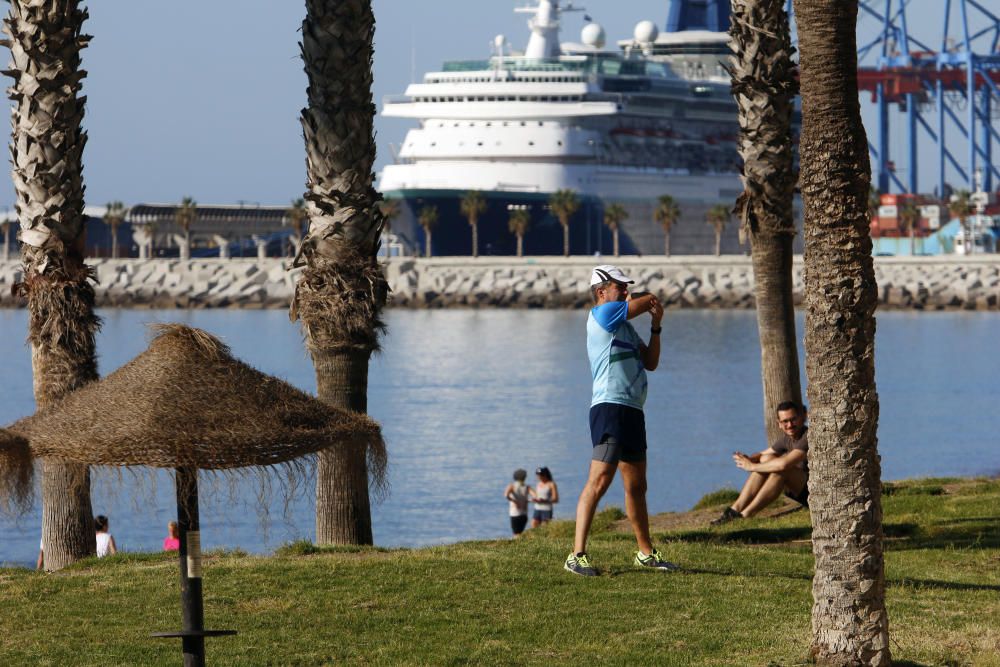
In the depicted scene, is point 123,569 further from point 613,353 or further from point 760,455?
point 760,455

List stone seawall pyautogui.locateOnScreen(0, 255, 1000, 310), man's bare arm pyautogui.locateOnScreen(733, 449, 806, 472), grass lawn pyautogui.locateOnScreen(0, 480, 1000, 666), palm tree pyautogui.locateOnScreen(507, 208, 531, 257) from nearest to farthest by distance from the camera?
grass lawn pyautogui.locateOnScreen(0, 480, 1000, 666) → man's bare arm pyautogui.locateOnScreen(733, 449, 806, 472) → stone seawall pyautogui.locateOnScreen(0, 255, 1000, 310) → palm tree pyautogui.locateOnScreen(507, 208, 531, 257)

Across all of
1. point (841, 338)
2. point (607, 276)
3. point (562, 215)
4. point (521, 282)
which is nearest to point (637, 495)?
point (607, 276)

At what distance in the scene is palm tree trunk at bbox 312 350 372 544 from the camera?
1020cm

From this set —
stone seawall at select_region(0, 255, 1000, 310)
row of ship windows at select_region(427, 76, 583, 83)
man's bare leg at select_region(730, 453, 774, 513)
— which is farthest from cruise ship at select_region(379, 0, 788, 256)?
man's bare leg at select_region(730, 453, 774, 513)

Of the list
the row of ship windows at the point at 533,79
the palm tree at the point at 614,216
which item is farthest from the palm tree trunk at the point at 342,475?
the row of ship windows at the point at 533,79

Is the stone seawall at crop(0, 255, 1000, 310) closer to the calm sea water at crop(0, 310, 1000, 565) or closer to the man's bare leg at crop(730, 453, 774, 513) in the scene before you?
the calm sea water at crop(0, 310, 1000, 565)

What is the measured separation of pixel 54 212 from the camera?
34.1ft

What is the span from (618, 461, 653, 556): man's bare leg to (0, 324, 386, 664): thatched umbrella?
179 centimetres

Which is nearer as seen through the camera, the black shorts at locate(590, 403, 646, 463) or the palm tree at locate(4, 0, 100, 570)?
the black shorts at locate(590, 403, 646, 463)

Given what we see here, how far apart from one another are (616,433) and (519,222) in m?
80.1

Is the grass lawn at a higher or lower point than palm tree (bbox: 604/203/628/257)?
lower

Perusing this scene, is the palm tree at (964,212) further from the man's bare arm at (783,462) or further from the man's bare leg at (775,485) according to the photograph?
the man's bare arm at (783,462)

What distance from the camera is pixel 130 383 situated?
260 inches

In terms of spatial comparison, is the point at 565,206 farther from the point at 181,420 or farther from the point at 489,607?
the point at 181,420
